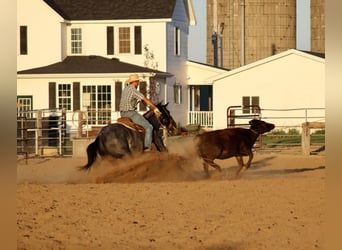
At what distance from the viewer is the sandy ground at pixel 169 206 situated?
346 inches

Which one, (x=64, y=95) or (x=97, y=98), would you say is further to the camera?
(x=64, y=95)

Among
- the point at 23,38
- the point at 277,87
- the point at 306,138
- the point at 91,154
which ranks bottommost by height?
the point at 91,154

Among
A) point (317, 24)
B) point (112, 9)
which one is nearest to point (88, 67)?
point (112, 9)

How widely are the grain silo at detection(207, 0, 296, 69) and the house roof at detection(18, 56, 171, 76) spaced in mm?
10984

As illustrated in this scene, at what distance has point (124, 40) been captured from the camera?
1608 inches

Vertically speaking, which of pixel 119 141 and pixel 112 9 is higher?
pixel 112 9

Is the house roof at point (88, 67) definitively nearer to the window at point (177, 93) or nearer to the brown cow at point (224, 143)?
the window at point (177, 93)

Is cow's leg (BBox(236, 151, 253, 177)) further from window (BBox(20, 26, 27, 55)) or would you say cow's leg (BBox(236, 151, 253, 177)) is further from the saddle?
window (BBox(20, 26, 27, 55))

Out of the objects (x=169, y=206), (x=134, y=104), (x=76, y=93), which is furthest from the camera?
(x=76, y=93)

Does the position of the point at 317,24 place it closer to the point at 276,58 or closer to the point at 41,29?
the point at 276,58

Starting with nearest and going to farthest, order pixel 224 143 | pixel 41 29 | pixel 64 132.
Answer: pixel 224 143 < pixel 64 132 < pixel 41 29

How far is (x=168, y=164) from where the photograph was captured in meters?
15.2

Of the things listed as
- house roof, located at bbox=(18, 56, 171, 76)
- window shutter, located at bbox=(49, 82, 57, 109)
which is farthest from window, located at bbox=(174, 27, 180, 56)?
window shutter, located at bbox=(49, 82, 57, 109)

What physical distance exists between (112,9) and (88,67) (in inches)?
146
